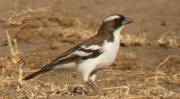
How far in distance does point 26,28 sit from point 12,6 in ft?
9.03

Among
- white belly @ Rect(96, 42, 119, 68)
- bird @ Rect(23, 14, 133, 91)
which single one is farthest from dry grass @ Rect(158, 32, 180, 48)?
white belly @ Rect(96, 42, 119, 68)

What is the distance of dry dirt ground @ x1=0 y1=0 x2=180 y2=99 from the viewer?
1021 cm

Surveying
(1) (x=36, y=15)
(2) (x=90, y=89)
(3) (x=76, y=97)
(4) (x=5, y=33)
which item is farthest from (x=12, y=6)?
(3) (x=76, y=97)

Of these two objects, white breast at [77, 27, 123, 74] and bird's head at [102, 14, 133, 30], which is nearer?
white breast at [77, 27, 123, 74]

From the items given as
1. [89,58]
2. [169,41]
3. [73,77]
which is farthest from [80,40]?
[89,58]

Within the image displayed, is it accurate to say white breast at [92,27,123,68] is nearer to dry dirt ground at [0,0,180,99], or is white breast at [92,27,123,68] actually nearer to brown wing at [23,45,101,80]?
brown wing at [23,45,101,80]

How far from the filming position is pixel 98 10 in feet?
57.8

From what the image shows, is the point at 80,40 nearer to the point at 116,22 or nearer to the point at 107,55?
the point at 116,22

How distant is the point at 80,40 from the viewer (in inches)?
562

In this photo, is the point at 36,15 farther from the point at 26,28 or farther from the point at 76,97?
the point at 76,97

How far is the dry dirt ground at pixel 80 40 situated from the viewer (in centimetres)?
1021

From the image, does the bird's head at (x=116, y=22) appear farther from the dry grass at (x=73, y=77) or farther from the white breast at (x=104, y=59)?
A: the dry grass at (x=73, y=77)

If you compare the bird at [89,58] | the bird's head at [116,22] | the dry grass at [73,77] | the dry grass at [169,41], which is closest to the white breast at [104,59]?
the bird at [89,58]

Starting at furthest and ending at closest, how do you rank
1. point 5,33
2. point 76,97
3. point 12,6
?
point 12,6 → point 5,33 → point 76,97
